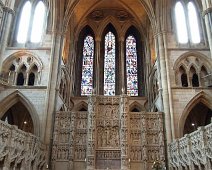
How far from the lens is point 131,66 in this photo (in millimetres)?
32031

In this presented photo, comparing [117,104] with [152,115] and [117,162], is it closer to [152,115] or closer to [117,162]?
[152,115]

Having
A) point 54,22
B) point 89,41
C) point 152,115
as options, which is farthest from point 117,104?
point 89,41

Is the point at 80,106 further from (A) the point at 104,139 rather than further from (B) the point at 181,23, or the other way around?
(B) the point at 181,23

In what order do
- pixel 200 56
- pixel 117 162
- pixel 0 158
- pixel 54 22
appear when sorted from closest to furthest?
pixel 0 158 → pixel 117 162 → pixel 200 56 → pixel 54 22

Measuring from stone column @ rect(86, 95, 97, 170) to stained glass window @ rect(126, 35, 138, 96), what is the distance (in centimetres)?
952

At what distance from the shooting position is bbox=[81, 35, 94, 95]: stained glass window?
Answer: 1218 inches

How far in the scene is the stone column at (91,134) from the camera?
19.9 m

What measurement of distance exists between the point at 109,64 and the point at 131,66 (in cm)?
258

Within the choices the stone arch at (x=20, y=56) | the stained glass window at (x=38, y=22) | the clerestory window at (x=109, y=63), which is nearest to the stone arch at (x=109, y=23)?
the clerestory window at (x=109, y=63)

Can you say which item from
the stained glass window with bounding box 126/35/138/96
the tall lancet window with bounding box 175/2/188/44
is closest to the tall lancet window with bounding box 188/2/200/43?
the tall lancet window with bounding box 175/2/188/44

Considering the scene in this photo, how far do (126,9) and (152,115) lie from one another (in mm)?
14751

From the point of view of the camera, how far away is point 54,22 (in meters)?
25.2

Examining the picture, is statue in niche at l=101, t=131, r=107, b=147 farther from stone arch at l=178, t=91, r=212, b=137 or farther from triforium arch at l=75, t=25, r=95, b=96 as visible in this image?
triforium arch at l=75, t=25, r=95, b=96

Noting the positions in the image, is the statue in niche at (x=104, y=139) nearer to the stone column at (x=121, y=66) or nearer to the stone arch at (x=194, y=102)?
the stone arch at (x=194, y=102)
